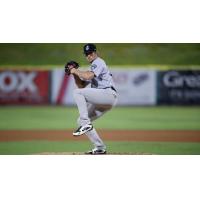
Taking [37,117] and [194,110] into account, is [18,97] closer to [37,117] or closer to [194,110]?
[37,117]

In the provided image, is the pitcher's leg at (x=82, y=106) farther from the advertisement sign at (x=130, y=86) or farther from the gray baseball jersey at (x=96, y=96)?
the advertisement sign at (x=130, y=86)

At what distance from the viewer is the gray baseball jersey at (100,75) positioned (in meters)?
6.49

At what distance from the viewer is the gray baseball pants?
650 cm

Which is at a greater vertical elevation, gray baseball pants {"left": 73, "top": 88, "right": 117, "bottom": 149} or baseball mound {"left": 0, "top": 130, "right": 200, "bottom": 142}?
gray baseball pants {"left": 73, "top": 88, "right": 117, "bottom": 149}

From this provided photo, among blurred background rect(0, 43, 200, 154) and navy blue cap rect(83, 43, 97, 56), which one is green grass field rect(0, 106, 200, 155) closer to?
blurred background rect(0, 43, 200, 154)

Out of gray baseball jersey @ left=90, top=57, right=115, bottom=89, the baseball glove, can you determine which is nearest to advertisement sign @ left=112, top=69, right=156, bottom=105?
the baseball glove

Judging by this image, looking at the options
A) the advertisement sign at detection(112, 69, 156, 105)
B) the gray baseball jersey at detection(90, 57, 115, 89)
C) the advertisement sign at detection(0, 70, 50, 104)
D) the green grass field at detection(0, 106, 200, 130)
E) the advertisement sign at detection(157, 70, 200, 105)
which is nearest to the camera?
the gray baseball jersey at detection(90, 57, 115, 89)

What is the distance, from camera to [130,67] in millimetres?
11766

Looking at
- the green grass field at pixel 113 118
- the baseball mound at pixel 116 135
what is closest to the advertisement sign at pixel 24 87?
the green grass field at pixel 113 118

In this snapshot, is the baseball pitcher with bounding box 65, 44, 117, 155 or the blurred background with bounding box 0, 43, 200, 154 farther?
the blurred background with bounding box 0, 43, 200, 154

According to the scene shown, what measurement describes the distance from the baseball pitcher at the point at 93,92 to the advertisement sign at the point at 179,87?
1207mm

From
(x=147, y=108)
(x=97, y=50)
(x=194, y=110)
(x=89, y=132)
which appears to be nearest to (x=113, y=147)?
(x=89, y=132)

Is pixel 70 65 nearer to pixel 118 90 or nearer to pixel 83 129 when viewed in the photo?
pixel 83 129

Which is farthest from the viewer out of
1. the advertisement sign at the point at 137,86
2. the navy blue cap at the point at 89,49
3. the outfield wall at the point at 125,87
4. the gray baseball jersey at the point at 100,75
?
the advertisement sign at the point at 137,86
